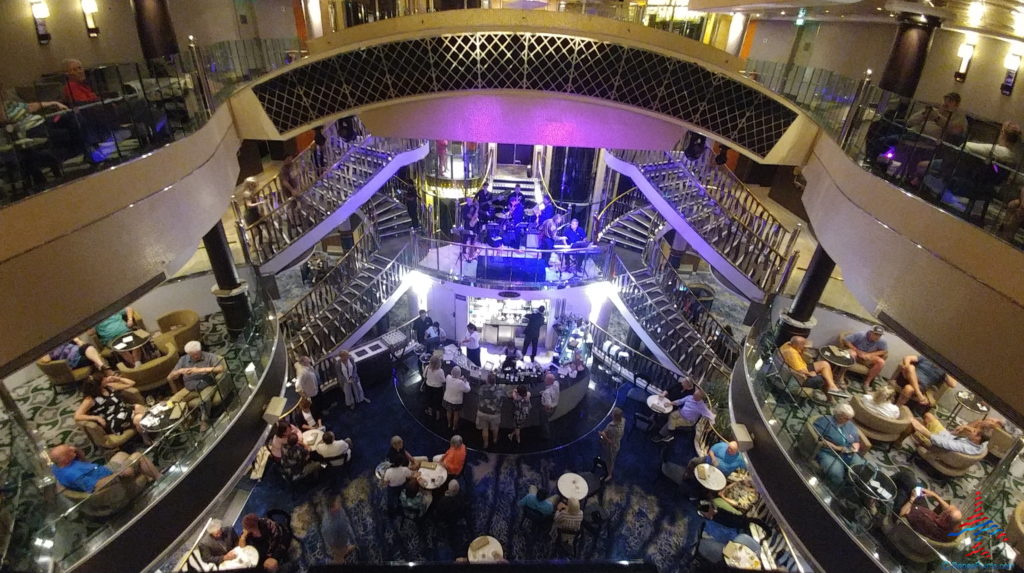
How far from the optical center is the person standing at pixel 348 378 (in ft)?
31.9

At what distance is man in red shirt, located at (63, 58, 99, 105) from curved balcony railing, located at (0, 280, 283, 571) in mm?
3045

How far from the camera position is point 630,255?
39.1ft

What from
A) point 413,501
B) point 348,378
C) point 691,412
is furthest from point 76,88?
point 691,412

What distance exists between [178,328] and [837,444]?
32.2ft

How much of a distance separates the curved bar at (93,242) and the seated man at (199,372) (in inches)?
60.2

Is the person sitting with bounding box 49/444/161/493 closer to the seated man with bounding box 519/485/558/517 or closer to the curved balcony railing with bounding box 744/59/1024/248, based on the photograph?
the seated man with bounding box 519/485/558/517

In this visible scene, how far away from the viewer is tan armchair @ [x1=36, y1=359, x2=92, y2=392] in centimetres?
751

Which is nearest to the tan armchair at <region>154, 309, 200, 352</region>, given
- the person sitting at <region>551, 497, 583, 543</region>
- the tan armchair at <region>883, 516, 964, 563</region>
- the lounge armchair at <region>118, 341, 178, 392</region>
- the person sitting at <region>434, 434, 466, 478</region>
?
the lounge armchair at <region>118, 341, 178, 392</region>

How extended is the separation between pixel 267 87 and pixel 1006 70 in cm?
1234

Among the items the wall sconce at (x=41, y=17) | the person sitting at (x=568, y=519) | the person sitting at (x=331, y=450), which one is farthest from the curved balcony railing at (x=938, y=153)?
the wall sconce at (x=41, y=17)

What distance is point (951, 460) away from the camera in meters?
6.52

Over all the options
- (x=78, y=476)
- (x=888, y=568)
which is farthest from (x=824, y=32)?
(x=78, y=476)

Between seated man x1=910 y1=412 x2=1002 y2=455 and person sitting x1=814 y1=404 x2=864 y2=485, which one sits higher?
person sitting x1=814 y1=404 x2=864 y2=485

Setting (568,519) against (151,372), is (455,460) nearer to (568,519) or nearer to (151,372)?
(568,519)
